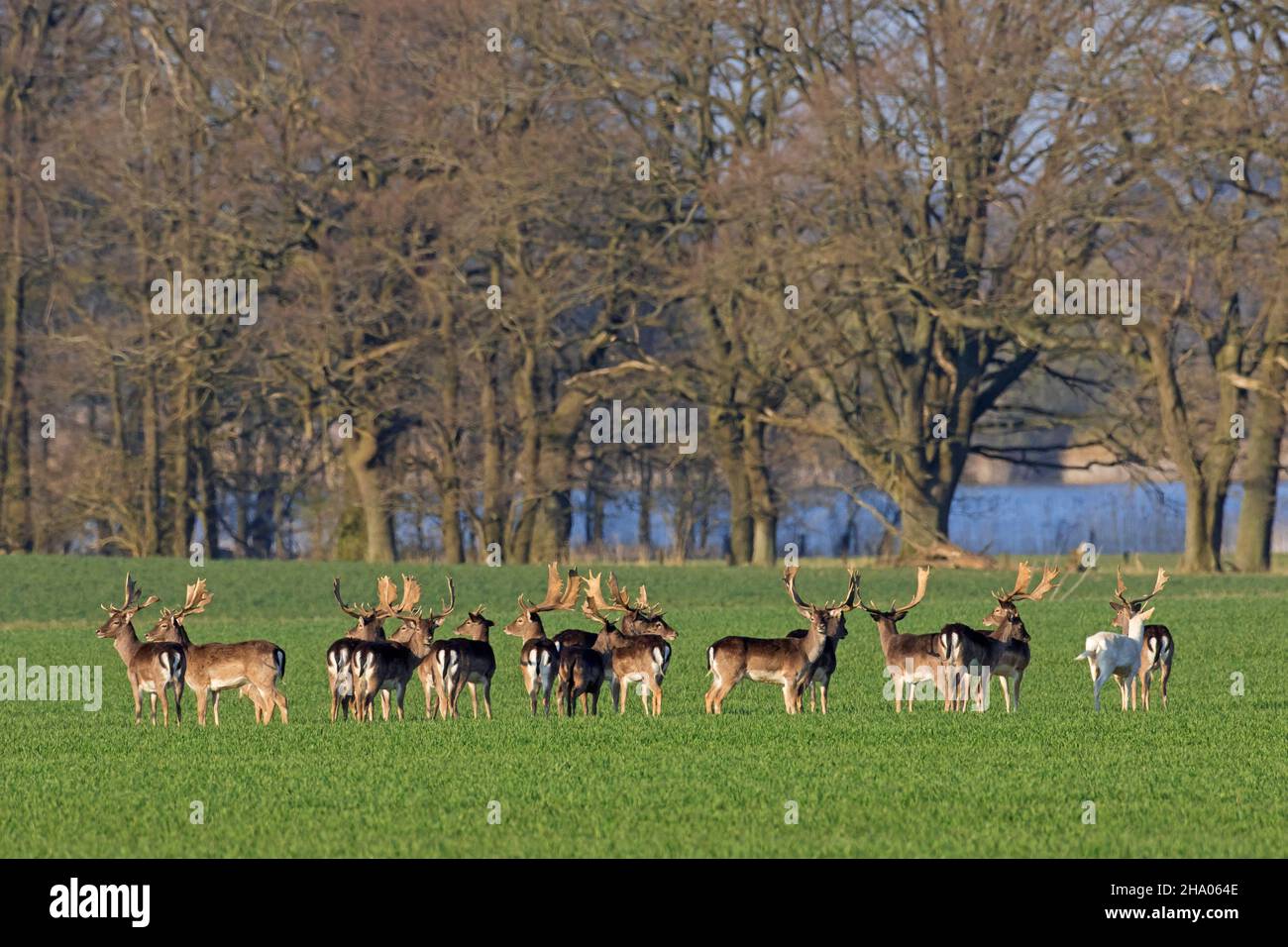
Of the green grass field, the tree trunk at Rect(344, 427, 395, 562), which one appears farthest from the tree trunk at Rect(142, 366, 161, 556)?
the green grass field

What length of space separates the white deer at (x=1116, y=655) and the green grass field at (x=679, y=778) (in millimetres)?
450

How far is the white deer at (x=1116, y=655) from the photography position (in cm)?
2158

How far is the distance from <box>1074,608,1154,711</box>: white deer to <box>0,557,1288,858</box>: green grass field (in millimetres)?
450

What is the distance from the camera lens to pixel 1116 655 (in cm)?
2186

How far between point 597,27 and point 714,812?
34.7 meters

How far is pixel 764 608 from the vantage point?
42188mm

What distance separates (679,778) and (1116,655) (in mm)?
5925

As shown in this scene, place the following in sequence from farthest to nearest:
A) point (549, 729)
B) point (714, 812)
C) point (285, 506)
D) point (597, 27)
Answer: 1. point (285, 506)
2. point (597, 27)
3. point (549, 729)
4. point (714, 812)

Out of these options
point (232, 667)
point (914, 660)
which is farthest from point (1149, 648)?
point (232, 667)

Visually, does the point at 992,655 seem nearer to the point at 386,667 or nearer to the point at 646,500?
the point at 386,667

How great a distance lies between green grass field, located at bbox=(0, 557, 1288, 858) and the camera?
49.1 ft
